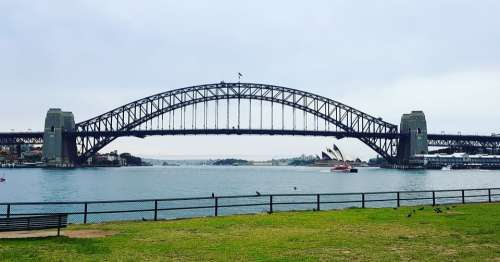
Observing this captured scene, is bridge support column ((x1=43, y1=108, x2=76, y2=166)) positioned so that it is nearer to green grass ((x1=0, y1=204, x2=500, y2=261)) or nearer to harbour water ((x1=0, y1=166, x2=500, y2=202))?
harbour water ((x1=0, y1=166, x2=500, y2=202))

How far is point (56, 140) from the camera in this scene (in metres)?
142

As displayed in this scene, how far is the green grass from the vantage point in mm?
11906

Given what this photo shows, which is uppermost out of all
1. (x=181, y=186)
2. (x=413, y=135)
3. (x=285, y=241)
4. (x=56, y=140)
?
(x=413, y=135)

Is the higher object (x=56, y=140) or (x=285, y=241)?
(x=56, y=140)

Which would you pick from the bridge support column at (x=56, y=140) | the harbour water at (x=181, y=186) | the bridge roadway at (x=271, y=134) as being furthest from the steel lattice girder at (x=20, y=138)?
the harbour water at (x=181, y=186)

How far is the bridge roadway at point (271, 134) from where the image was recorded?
123 metres

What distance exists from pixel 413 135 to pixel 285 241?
13794 centimetres

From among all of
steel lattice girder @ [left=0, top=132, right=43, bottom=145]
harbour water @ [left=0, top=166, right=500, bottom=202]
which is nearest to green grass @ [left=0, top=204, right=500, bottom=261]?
harbour water @ [left=0, top=166, right=500, bottom=202]

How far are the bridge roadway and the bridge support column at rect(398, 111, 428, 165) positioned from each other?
2.44 m

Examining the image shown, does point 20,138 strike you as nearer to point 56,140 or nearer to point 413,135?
point 56,140

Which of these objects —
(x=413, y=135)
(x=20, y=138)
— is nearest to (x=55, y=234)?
(x=413, y=135)

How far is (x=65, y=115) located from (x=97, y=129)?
906cm

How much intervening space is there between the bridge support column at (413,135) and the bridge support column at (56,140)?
288 feet

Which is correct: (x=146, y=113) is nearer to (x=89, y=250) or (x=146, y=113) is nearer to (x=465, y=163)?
(x=465, y=163)
